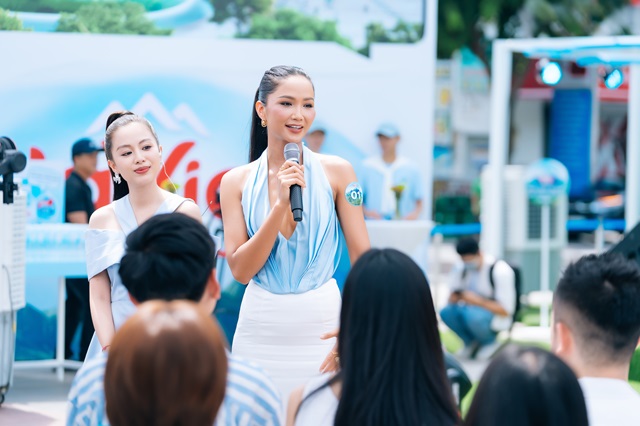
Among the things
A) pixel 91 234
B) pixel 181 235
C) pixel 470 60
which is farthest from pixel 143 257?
pixel 470 60

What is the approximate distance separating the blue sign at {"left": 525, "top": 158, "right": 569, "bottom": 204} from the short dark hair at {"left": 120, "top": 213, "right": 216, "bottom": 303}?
807 cm

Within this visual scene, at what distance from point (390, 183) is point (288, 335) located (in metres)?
4.87

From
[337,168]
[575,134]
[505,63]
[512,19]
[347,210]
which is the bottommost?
[347,210]

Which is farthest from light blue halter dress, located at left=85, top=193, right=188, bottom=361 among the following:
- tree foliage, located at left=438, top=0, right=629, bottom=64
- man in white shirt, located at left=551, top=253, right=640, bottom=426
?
tree foliage, located at left=438, top=0, right=629, bottom=64

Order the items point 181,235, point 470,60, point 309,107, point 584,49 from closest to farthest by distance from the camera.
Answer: point 181,235 → point 309,107 → point 584,49 → point 470,60

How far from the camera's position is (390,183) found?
8148mm

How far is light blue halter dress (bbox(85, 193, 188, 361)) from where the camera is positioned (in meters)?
3.45

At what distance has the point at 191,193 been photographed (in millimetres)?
7320

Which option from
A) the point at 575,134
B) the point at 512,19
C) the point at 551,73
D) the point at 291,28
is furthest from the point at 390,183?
the point at 575,134

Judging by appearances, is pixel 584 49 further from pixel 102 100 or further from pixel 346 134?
pixel 102 100

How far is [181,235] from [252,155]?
123 cm

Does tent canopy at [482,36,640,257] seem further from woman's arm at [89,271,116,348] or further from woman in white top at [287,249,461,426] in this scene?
woman in white top at [287,249,461,426]

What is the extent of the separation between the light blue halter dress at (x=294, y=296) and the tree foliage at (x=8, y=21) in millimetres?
3961

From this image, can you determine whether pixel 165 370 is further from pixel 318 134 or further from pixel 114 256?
pixel 318 134
